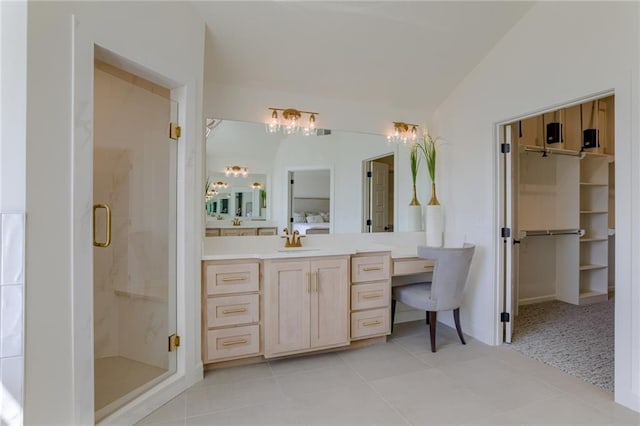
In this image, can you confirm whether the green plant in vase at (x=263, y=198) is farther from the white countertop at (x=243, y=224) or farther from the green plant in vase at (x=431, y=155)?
the green plant in vase at (x=431, y=155)

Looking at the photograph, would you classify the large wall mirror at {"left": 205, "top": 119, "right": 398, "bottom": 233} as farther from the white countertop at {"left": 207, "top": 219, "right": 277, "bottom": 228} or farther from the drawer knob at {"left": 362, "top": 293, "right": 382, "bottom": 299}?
the drawer knob at {"left": 362, "top": 293, "right": 382, "bottom": 299}

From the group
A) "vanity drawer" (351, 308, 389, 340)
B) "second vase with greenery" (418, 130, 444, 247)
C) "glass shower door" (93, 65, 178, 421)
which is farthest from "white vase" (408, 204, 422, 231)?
"glass shower door" (93, 65, 178, 421)

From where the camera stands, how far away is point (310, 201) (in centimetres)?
329

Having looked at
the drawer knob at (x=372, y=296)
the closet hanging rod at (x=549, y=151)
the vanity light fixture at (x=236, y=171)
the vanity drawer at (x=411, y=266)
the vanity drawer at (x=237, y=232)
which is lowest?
the drawer knob at (x=372, y=296)

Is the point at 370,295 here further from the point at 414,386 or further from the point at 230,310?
the point at 230,310

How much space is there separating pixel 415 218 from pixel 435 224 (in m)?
0.25

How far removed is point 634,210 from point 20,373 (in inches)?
128

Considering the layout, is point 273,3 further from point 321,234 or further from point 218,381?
point 218,381

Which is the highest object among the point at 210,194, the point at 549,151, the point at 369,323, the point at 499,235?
the point at 549,151

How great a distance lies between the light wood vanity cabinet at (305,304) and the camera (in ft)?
8.38

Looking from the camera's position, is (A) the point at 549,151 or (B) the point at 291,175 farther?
(A) the point at 549,151

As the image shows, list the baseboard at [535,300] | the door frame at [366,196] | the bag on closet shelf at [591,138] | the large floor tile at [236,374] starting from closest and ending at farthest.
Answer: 1. the large floor tile at [236,374]
2. the door frame at [366,196]
3. the bag on closet shelf at [591,138]
4. the baseboard at [535,300]

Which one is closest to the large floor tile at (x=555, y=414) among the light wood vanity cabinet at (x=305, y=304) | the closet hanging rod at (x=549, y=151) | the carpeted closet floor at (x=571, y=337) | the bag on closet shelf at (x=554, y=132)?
the carpeted closet floor at (x=571, y=337)

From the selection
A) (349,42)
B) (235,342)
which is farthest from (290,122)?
(235,342)
